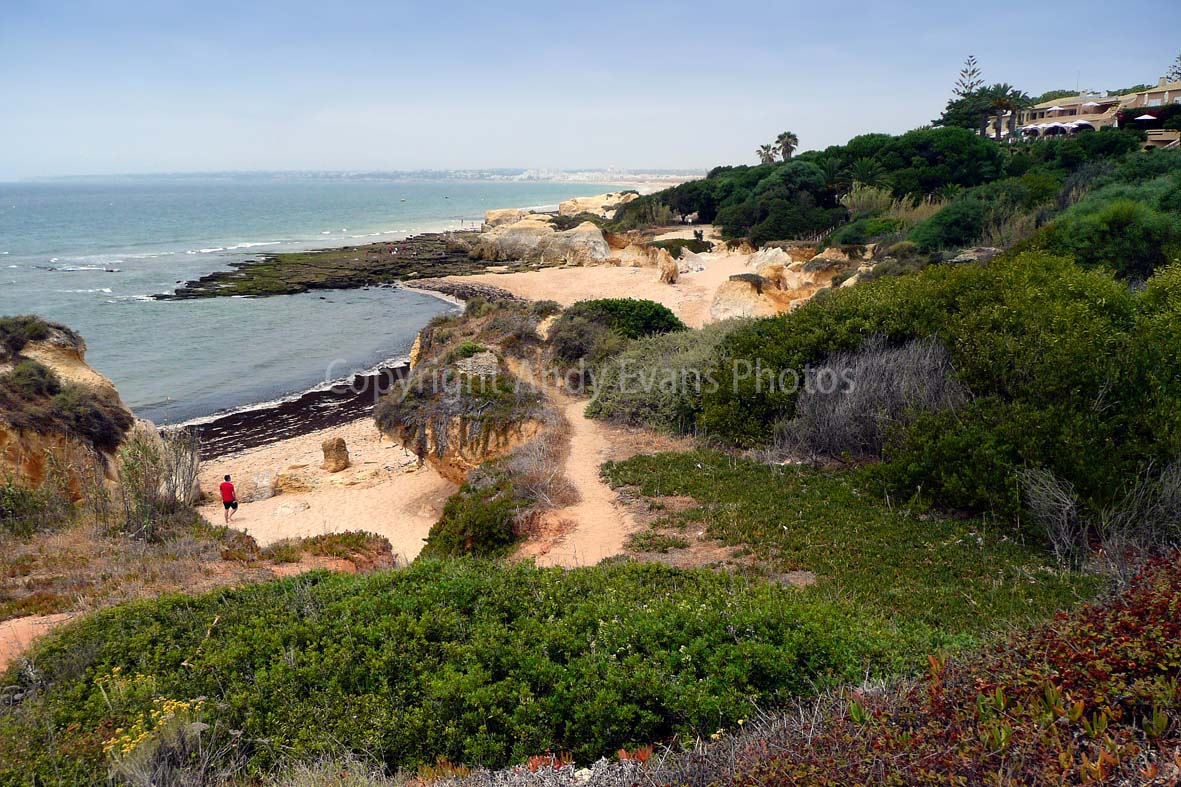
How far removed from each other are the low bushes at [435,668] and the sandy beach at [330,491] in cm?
646

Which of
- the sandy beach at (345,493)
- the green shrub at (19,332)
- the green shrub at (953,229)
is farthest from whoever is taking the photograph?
the green shrub at (953,229)

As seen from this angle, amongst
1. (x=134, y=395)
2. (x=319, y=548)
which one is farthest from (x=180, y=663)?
(x=134, y=395)

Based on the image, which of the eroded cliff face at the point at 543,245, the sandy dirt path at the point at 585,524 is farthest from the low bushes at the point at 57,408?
the eroded cliff face at the point at 543,245

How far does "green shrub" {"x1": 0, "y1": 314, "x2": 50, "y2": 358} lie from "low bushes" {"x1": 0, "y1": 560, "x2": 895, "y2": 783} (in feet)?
45.3

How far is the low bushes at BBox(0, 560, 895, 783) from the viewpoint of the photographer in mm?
4223

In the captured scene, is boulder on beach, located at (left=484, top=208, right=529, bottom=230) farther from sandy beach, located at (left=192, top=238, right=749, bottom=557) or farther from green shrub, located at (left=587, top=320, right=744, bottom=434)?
green shrub, located at (left=587, top=320, right=744, bottom=434)

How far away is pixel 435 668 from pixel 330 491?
13.0m

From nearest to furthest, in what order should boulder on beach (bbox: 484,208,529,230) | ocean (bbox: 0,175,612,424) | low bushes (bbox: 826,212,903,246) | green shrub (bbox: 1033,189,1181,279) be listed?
green shrub (bbox: 1033,189,1181,279), ocean (bbox: 0,175,612,424), low bushes (bbox: 826,212,903,246), boulder on beach (bbox: 484,208,529,230)

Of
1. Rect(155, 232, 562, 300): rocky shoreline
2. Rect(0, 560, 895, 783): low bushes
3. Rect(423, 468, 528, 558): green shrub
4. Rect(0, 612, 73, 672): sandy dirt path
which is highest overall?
Rect(155, 232, 562, 300): rocky shoreline

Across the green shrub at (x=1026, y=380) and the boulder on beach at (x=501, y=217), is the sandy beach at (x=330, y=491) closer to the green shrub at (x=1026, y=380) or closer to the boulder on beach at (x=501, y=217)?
the green shrub at (x=1026, y=380)

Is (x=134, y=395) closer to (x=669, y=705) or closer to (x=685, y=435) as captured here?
(x=685, y=435)

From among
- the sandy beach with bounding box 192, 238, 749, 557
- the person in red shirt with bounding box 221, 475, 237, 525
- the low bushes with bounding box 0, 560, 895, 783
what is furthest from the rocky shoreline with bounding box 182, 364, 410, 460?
the low bushes with bounding box 0, 560, 895, 783

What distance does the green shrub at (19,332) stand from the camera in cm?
1571

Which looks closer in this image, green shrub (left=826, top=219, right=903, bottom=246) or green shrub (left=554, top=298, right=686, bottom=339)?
green shrub (left=554, top=298, right=686, bottom=339)
